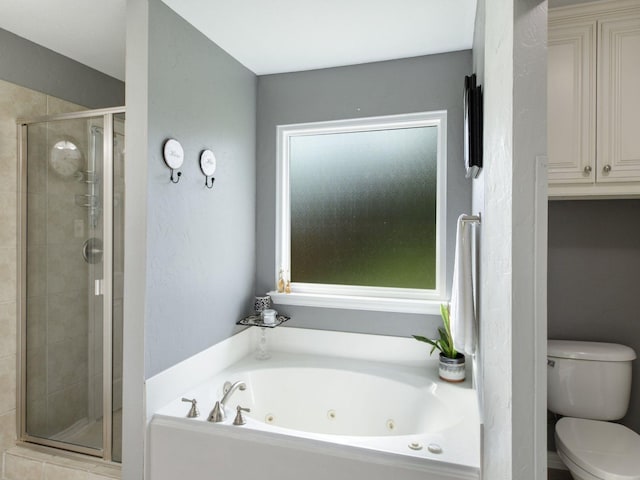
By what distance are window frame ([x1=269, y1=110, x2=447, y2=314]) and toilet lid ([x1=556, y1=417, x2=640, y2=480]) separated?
2.95 feet

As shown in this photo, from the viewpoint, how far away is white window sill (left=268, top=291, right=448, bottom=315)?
2514 mm

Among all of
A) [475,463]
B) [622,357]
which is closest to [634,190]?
[622,357]

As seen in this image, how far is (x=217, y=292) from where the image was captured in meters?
2.43

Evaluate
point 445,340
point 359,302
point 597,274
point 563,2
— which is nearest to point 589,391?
point 597,274

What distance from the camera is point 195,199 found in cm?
222

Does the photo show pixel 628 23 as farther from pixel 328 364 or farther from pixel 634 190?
pixel 328 364

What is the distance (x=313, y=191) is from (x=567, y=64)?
65.5 inches

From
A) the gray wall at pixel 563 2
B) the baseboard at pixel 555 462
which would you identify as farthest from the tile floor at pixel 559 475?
the gray wall at pixel 563 2

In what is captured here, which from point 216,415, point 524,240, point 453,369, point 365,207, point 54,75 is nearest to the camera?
point 524,240

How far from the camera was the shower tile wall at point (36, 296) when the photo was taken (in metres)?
2.26

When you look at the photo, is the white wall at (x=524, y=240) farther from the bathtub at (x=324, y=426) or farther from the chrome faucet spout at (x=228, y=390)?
the chrome faucet spout at (x=228, y=390)

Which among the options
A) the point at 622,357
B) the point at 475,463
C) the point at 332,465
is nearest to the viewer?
the point at 475,463

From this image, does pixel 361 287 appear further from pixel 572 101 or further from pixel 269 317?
pixel 572 101

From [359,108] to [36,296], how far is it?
7.65 feet
